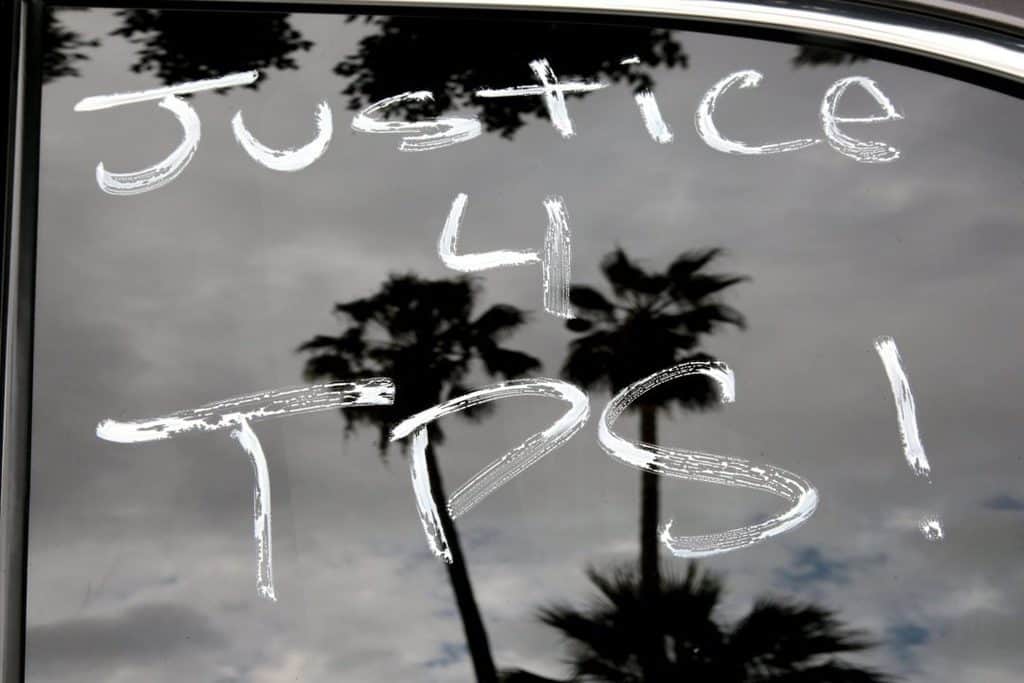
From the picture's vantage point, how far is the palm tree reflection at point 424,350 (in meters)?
1.14

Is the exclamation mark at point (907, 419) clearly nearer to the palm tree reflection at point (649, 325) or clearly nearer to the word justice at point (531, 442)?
the word justice at point (531, 442)

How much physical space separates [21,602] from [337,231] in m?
0.56

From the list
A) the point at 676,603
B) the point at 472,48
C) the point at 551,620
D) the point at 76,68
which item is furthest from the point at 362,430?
the point at 76,68

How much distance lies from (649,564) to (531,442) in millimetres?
192

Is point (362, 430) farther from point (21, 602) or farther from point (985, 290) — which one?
point (985, 290)

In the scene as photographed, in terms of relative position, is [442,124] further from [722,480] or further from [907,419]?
[907,419]

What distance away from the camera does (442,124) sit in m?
1.24

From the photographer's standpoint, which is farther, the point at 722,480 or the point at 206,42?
the point at 206,42

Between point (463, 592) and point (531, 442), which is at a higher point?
point (531, 442)

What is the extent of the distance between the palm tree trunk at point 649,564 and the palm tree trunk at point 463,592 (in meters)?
0.18

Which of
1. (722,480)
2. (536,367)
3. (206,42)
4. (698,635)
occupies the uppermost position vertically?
(206,42)

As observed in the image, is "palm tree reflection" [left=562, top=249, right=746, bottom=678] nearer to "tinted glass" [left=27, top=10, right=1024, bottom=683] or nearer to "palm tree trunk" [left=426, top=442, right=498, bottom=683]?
"tinted glass" [left=27, top=10, right=1024, bottom=683]

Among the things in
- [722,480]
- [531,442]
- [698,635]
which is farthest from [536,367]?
[698,635]

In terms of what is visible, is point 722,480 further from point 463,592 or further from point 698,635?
point 463,592
